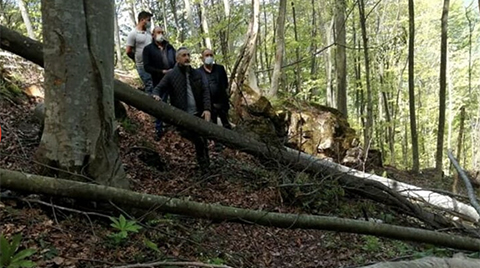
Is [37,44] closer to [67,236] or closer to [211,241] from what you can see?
[67,236]

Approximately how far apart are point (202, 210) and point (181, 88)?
304cm

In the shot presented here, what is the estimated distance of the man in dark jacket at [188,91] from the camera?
6.18 metres

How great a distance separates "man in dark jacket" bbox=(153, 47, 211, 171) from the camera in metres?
6.18

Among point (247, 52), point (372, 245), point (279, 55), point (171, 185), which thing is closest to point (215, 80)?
point (171, 185)

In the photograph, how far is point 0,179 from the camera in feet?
9.97

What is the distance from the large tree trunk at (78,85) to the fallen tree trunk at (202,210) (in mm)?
544

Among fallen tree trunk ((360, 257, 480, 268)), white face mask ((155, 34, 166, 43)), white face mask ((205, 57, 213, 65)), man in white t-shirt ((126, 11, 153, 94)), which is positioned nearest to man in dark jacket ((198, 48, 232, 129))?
white face mask ((205, 57, 213, 65))

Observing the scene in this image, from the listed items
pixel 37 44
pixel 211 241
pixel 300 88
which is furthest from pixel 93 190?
pixel 300 88

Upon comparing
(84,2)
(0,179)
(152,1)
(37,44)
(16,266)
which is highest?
(152,1)

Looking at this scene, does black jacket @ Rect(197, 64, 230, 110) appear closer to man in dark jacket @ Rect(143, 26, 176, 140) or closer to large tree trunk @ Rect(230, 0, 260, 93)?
man in dark jacket @ Rect(143, 26, 176, 140)

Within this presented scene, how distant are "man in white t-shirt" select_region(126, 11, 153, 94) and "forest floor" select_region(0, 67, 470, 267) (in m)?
0.93

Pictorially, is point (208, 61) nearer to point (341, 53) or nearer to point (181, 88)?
point (181, 88)

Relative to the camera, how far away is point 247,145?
20.2 feet

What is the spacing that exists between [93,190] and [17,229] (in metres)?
0.70
